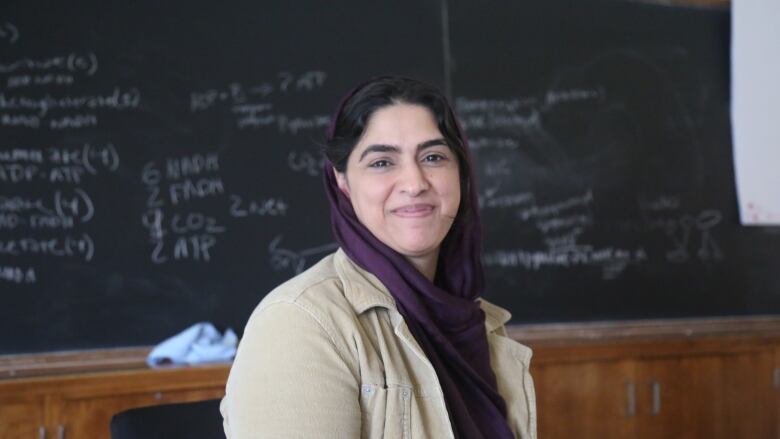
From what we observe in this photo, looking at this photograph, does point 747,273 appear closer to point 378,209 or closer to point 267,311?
point 378,209

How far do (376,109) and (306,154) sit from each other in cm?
134

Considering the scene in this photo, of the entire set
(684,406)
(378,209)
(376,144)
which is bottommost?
(684,406)

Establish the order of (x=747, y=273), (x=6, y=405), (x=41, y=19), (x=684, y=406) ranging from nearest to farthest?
(x=6, y=405)
(x=41, y=19)
(x=684, y=406)
(x=747, y=273)

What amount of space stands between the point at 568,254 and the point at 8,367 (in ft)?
7.22

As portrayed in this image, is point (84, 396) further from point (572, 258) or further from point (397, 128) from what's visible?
point (572, 258)

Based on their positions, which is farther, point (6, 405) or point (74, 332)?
point (74, 332)

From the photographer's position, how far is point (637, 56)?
2.96 m

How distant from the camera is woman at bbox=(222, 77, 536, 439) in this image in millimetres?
1025

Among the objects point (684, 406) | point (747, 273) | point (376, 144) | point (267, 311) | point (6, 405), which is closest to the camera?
point (267, 311)

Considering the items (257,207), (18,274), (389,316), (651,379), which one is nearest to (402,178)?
(389,316)

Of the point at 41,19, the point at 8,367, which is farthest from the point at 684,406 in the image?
the point at 41,19

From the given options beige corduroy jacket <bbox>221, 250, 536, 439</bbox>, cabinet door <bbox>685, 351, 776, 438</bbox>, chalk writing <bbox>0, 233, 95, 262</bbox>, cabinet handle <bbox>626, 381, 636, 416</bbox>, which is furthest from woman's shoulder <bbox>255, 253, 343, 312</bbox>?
cabinet door <bbox>685, 351, 776, 438</bbox>

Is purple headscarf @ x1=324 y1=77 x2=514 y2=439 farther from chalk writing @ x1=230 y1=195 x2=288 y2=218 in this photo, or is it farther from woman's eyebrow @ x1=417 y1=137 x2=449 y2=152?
chalk writing @ x1=230 y1=195 x2=288 y2=218

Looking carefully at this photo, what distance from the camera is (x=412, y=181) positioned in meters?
1.24
